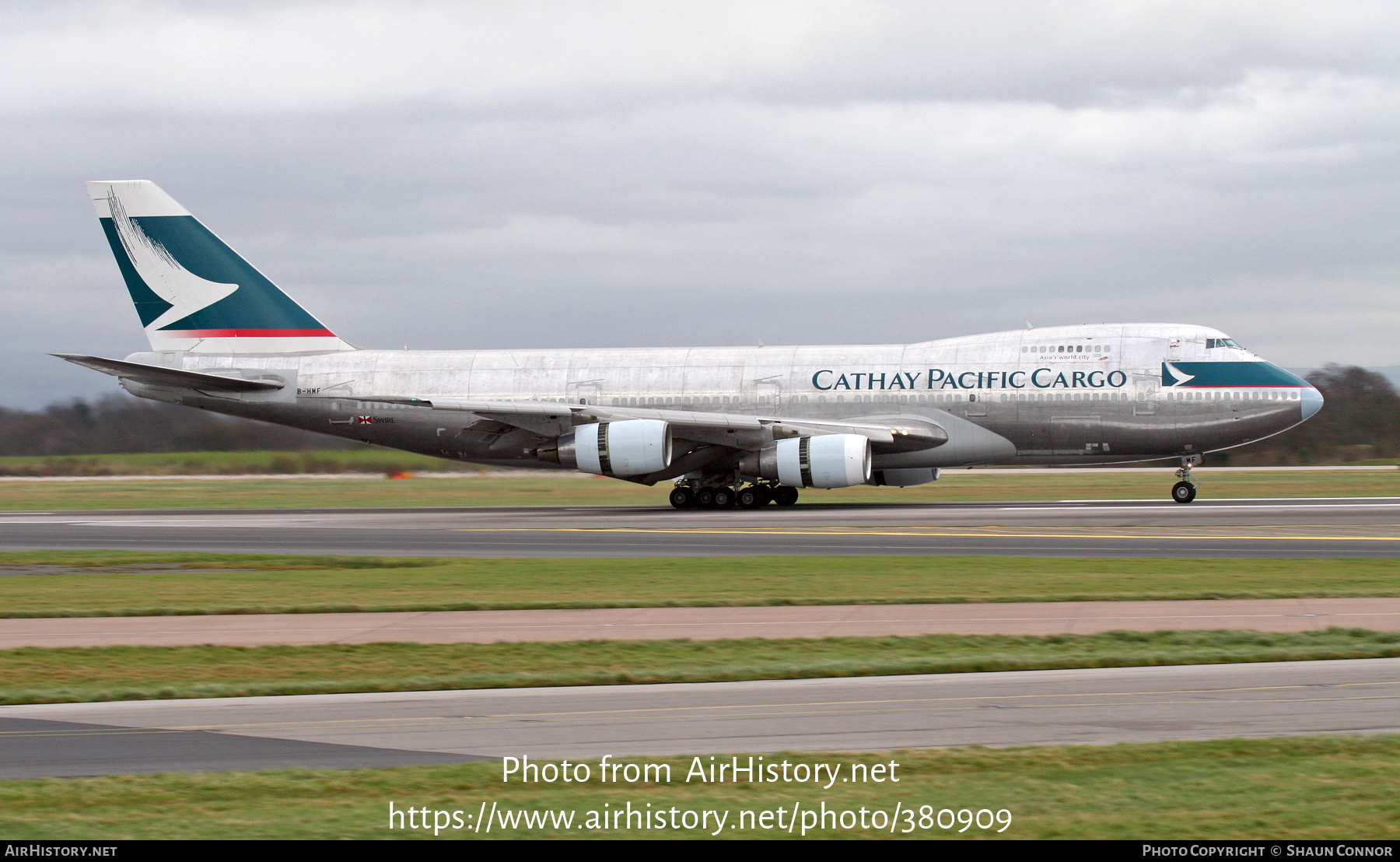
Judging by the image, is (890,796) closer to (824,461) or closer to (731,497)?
(824,461)

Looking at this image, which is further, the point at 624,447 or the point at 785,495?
the point at 785,495

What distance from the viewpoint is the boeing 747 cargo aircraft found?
112 ft

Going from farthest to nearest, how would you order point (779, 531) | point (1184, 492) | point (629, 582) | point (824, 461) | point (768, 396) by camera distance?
1. point (768, 396)
2. point (1184, 492)
3. point (824, 461)
4. point (779, 531)
5. point (629, 582)

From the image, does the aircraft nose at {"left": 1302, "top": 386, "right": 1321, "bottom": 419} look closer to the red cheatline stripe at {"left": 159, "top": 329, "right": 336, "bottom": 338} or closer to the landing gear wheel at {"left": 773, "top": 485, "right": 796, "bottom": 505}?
the landing gear wheel at {"left": 773, "top": 485, "right": 796, "bottom": 505}

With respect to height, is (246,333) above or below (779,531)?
above

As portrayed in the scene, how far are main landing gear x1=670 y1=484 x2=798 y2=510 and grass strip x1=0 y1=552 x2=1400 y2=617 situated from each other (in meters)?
15.3

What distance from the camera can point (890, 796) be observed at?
6.75 m

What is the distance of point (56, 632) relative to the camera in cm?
1388

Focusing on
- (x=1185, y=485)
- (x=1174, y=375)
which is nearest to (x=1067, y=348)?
(x=1174, y=375)

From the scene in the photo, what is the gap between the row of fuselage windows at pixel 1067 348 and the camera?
34.8 m

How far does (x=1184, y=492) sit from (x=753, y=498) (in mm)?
11789

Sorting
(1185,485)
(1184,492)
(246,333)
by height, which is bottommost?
(1184,492)

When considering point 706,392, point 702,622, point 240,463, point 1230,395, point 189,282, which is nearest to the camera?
point 702,622
